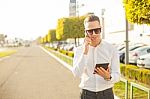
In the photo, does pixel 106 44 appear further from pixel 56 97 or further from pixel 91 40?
pixel 56 97

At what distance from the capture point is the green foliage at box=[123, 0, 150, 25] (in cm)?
941

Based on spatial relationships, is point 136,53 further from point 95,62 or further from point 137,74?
point 95,62

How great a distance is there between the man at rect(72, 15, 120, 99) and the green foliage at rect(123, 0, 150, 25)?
582cm

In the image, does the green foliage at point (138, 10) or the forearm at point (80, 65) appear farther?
the green foliage at point (138, 10)

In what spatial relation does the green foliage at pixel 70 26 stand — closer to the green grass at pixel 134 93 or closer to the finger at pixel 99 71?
the green grass at pixel 134 93

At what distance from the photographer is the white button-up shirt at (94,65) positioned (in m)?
3.51

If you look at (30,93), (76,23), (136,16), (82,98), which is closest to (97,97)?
(82,98)

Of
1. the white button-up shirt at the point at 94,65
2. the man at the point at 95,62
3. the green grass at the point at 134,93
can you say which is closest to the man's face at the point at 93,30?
the man at the point at 95,62

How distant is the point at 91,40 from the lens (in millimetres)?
3502

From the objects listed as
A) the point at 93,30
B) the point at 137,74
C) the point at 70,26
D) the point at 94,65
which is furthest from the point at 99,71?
the point at 70,26

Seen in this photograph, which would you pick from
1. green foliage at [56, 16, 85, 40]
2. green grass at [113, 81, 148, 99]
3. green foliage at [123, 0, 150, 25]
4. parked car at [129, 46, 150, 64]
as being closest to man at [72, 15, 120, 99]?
green grass at [113, 81, 148, 99]

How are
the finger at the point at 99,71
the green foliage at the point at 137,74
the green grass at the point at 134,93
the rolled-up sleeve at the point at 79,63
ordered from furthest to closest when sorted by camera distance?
the green foliage at the point at 137,74, the green grass at the point at 134,93, the rolled-up sleeve at the point at 79,63, the finger at the point at 99,71

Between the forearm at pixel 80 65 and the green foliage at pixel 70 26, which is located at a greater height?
the green foliage at pixel 70 26

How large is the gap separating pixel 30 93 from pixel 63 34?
30.3 metres
